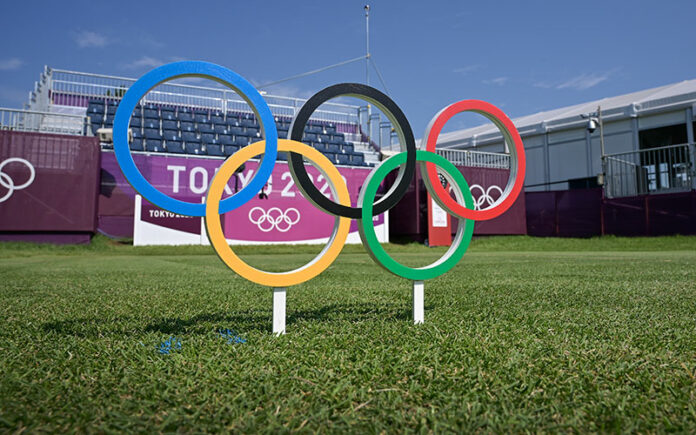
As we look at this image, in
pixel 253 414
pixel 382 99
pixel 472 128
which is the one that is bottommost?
pixel 253 414

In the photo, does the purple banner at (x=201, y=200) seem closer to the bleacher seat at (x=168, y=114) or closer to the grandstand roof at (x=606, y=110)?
the bleacher seat at (x=168, y=114)

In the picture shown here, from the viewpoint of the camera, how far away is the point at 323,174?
7.82 feet

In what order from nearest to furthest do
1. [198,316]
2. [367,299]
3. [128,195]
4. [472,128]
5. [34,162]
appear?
[198,316] < [367,299] < [34,162] < [128,195] < [472,128]

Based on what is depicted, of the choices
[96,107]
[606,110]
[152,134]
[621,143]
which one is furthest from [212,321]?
[606,110]

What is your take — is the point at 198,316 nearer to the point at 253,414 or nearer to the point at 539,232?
the point at 253,414

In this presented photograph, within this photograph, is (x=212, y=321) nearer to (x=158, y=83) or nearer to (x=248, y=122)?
(x=158, y=83)

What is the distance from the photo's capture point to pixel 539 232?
17047mm

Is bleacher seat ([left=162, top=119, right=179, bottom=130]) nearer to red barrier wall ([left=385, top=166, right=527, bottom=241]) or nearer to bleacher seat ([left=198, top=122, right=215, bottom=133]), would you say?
bleacher seat ([left=198, top=122, right=215, bottom=133])

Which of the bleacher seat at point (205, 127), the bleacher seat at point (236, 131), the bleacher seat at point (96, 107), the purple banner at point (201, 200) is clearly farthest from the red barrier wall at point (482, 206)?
the bleacher seat at point (96, 107)

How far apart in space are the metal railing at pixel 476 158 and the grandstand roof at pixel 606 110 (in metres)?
4.73

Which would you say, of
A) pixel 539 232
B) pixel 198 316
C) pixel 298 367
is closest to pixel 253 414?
pixel 298 367

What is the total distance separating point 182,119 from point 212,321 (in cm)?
1850

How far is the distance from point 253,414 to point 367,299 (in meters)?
2.14

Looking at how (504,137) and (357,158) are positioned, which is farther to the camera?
(357,158)
